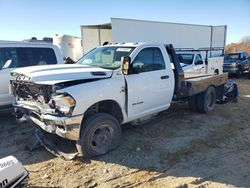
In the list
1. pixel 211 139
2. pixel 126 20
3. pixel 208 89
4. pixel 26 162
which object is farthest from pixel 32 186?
pixel 126 20

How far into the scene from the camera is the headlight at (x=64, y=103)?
13.7 feet

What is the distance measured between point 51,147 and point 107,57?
7.15 feet

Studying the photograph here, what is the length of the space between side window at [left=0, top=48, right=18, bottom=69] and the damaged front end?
80.8 inches

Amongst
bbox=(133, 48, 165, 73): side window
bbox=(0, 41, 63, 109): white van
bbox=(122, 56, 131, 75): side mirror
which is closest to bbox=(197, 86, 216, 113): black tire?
bbox=(133, 48, 165, 73): side window

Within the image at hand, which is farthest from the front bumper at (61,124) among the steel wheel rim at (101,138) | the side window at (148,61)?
the side window at (148,61)

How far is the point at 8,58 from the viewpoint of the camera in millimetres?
6875

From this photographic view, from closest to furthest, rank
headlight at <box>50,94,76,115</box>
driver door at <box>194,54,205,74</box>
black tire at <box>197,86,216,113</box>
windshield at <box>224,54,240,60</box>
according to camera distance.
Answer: headlight at <box>50,94,76,115</box>, black tire at <box>197,86,216,113</box>, driver door at <box>194,54,205,74</box>, windshield at <box>224,54,240,60</box>

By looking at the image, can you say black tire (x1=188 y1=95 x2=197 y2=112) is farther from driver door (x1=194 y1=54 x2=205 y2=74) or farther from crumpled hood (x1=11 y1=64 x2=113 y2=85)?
driver door (x1=194 y1=54 x2=205 y2=74)

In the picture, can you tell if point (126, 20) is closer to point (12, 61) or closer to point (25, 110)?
point (12, 61)

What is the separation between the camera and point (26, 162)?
4699mm

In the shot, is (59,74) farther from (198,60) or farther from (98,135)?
(198,60)

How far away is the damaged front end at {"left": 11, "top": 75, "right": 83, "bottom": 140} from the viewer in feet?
13.8

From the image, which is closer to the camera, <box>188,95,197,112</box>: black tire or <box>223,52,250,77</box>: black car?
<box>188,95,197,112</box>: black tire

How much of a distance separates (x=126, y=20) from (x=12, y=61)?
6650mm
